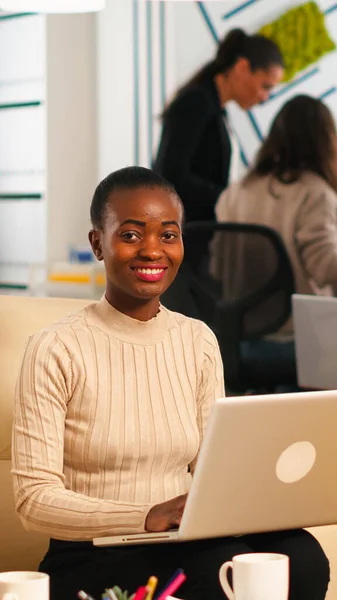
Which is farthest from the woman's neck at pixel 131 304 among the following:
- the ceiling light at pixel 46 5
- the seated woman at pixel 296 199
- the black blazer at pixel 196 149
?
the black blazer at pixel 196 149

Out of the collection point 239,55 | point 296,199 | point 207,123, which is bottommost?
point 296,199

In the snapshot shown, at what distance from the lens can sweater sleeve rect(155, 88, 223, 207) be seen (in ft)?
12.3

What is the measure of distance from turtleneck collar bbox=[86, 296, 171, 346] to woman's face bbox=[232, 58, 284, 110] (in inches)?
96.1

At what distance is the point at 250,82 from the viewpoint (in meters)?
4.02

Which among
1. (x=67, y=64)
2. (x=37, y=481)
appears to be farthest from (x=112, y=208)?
(x=67, y=64)

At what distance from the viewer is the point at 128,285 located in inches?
62.0

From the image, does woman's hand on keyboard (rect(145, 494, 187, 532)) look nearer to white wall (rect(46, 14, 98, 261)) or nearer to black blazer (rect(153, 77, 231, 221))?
black blazer (rect(153, 77, 231, 221))

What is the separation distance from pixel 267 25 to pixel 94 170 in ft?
4.04

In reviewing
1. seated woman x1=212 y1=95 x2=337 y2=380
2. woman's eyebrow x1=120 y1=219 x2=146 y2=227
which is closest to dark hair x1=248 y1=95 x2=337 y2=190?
seated woman x1=212 y1=95 x2=337 y2=380

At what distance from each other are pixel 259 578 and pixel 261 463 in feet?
0.64

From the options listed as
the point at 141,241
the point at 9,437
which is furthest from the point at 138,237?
the point at 9,437

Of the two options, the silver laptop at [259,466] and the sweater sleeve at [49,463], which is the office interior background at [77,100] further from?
the silver laptop at [259,466]

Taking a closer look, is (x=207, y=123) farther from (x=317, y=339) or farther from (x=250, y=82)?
(x=317, y=339)

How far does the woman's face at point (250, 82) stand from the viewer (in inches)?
156
